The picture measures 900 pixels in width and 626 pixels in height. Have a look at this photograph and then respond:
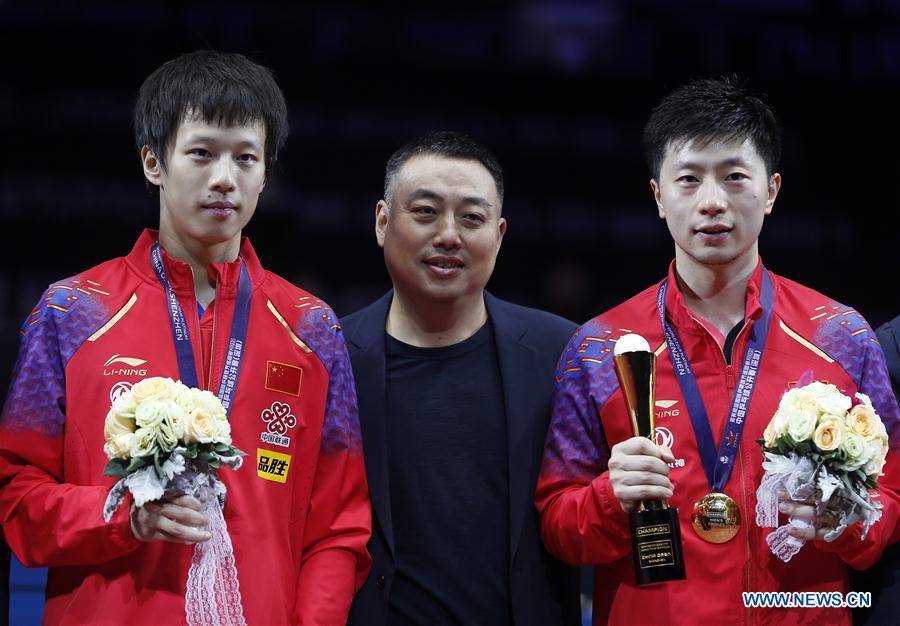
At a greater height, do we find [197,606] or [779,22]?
[779,22]

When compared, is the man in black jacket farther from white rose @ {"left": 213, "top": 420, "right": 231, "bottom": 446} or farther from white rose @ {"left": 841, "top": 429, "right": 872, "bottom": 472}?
white rose @ {"left": 841, "top": 429, "right": 872, "bottom": 472}

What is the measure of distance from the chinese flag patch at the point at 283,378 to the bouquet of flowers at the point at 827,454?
3.65 ft

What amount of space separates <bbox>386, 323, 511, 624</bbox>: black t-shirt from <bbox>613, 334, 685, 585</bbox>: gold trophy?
45cm

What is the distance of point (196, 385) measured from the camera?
2527 millimetres

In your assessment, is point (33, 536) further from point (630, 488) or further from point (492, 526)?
point (630, 488)

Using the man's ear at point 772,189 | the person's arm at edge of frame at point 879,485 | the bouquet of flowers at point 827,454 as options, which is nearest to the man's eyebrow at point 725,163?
the man's ear at point 772,189

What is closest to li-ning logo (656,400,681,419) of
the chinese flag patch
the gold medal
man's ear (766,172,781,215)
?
the gold medal

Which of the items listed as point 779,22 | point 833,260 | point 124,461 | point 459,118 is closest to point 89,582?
point 124,461

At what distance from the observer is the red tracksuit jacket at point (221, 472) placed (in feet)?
7.86

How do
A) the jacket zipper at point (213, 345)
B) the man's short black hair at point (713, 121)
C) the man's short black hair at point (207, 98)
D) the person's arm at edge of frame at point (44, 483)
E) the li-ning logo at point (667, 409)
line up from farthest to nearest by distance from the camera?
the man's short black hair at point (713, 121) → the li-ning logo at point (667, 409) → the man's short black hair at point (207, 98) → the jacket zipper at point (213, 345) → the person's arm at edge of frame at point (44, 483)

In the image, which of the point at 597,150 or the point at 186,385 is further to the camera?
the point at 597,150

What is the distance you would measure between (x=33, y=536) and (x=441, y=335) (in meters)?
1.22

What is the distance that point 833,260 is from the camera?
626 centimetres

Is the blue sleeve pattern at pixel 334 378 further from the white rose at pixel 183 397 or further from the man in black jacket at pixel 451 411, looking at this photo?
the white rose at pixel 183 397
